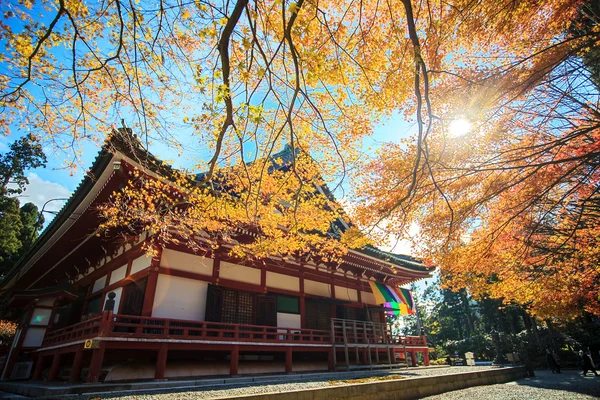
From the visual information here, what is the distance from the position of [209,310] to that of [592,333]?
81.9 ft

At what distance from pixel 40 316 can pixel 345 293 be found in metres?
12.9

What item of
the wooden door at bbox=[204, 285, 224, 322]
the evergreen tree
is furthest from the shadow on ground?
the evergreen tree

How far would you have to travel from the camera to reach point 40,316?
42.5ft

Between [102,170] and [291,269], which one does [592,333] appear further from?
[102,170]

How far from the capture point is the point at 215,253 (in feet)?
33.1

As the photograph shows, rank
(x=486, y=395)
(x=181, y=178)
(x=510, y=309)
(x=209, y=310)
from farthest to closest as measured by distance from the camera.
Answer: (x=510, y=309) → (x=209, y=310) → (x=181, y=178) → (x=486, y=395)

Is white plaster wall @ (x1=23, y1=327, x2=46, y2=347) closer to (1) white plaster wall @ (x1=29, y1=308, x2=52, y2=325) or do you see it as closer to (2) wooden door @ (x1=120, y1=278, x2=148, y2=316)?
(1) white plaster wall @ (x1=29, y1=308, x2=52, y2=325)

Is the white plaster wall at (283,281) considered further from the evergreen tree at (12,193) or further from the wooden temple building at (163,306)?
the evergreen tree at (12,193)

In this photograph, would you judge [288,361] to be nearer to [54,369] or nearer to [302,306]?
[302,306]

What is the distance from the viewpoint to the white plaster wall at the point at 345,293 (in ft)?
45.4

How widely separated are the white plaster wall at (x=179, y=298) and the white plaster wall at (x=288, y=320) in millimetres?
2934

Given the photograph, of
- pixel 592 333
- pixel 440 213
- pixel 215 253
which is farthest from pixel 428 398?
pixel 592 333

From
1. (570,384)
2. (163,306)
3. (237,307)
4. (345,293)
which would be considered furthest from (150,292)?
(570,384)

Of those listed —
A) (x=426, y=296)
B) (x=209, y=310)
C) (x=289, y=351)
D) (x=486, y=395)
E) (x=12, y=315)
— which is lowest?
(x=486, y=395)
